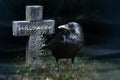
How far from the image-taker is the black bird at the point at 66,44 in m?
2.18

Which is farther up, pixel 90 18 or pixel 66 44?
pixel 90 18

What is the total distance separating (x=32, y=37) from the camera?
2283 mm

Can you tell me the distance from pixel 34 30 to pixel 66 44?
0.90ft

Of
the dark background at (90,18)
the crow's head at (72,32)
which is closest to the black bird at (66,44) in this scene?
the crow's head at (72,32)

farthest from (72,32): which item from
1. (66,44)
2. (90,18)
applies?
(90,18)

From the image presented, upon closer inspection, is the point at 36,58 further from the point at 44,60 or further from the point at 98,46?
the point at 98,46

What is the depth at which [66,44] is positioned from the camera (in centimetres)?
222

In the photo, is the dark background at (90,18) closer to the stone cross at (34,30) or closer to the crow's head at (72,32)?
the crow's head at (72,32)

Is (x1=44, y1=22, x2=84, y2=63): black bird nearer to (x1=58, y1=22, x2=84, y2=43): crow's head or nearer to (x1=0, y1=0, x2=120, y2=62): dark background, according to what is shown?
(x1=58, y1=22, x2=84, y2=43): crow's head

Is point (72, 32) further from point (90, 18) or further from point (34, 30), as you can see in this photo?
point (90, 18)

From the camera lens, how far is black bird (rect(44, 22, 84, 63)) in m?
2.18

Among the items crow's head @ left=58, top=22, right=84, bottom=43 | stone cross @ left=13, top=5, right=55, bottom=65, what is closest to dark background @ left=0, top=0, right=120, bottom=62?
crow's head @ left=58, top=22, right=84, bottom=43

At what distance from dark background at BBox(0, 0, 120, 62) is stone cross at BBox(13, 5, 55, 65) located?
192 mm

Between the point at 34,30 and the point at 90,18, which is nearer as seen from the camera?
the point at 90,18
